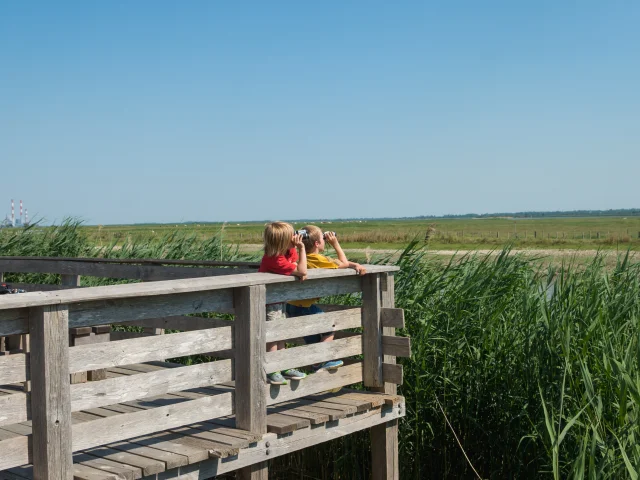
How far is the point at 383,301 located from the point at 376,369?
51cm

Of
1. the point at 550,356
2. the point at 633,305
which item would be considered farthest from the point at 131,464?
the point at 633,305

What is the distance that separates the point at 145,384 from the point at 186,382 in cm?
30

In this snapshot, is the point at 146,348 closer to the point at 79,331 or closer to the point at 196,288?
the point at 196,288

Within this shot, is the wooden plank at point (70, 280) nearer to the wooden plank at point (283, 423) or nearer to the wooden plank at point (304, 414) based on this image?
the wooden plank at point (304, 414)

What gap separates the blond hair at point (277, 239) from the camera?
5430mm

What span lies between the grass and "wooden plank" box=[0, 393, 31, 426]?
11.1 ft

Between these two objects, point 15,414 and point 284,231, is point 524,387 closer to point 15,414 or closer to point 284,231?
point 284,231

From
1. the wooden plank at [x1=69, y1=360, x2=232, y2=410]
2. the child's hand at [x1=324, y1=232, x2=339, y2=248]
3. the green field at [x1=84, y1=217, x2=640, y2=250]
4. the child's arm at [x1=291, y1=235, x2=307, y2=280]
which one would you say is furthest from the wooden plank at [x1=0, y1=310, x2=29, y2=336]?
the green field at [x1=84, y1=217, x2=640, y2=250]

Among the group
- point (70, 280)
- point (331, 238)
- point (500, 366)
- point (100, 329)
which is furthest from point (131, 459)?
point (70, 280)

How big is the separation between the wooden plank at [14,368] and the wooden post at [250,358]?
1390 millimetres

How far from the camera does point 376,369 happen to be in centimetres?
614

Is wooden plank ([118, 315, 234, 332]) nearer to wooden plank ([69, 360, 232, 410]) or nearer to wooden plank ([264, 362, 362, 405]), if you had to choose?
wooden plank ([264, 362, 362, 405])

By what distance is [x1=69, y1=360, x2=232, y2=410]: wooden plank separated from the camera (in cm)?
425

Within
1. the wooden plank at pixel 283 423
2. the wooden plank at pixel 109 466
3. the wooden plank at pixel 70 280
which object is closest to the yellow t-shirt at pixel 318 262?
the wooden plank at pixel 283 423
